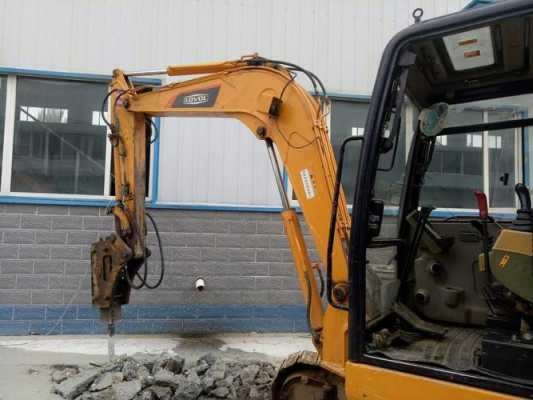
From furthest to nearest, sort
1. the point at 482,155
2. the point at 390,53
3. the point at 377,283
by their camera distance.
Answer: the point at 482,155 → the point at 377,283 → the point at 390,53

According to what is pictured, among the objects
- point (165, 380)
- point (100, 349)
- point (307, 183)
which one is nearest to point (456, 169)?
point (307, 183)

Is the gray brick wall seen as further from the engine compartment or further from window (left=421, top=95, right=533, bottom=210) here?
the engine compartment

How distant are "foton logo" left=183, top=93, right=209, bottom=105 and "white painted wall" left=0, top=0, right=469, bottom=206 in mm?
2554

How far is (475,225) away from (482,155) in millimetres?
573

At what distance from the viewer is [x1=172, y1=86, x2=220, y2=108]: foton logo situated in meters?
3.62

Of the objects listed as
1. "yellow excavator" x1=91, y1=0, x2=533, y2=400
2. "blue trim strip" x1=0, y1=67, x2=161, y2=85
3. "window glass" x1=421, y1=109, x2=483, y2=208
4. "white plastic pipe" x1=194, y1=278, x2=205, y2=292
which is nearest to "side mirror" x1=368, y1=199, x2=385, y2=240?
"yellow excavator" x1=91, y1=0, x2=533, y2=400

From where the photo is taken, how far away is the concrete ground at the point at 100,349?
4715 millimetres

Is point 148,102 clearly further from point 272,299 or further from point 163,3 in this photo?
point 272,299

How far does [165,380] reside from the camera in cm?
409

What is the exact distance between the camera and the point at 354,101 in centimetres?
669

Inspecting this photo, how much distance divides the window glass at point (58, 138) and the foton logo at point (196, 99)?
2.90 m

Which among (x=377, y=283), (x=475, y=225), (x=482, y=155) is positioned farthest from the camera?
(x=482, y=155)

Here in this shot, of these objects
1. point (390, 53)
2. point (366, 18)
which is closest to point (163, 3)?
point (366, 18)

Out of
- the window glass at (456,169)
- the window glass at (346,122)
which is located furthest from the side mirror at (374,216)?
the window glass at (346,122)
